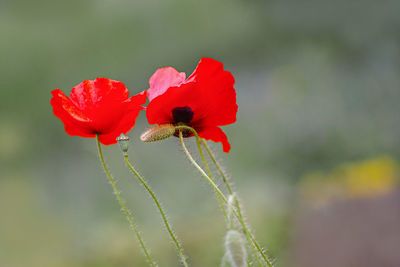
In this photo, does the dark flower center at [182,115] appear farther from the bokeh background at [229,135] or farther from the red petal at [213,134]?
the bokeh background at [229,135]

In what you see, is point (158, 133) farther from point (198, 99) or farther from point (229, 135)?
point (229, 135)

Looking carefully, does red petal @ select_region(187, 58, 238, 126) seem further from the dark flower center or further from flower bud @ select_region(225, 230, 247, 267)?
flower bud @ select_region(225, 230, 247, 267)

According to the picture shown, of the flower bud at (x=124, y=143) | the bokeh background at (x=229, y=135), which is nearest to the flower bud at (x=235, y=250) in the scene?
the flower bud at (x=124, y=143)

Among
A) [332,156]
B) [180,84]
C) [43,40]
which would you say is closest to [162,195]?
[332,156]

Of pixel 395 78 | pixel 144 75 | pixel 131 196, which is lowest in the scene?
pixel 131 196

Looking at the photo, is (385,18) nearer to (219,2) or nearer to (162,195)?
(219,2)

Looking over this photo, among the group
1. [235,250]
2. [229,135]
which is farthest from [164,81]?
[229,135]

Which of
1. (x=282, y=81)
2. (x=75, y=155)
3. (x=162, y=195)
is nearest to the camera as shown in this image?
(x=162, y=195)
